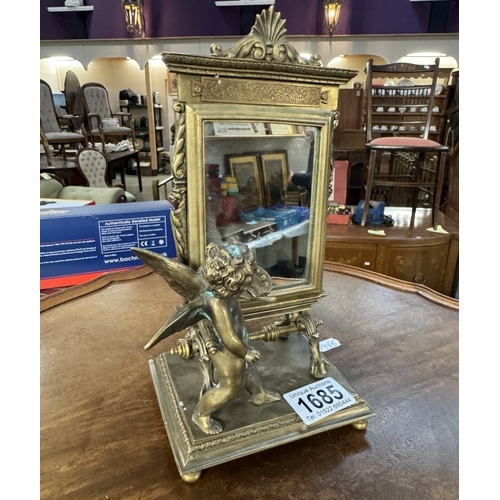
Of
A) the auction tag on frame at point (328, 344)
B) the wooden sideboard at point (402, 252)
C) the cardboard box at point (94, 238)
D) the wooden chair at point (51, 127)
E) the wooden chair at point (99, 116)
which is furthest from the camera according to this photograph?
the wooden chair at point (99, 116)

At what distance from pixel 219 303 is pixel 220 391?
140 millimetres

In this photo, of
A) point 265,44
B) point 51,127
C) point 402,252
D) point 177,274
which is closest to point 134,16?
point 51,127

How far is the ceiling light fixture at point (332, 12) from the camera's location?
4559mm

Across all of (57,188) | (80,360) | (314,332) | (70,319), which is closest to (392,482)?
(314,332)

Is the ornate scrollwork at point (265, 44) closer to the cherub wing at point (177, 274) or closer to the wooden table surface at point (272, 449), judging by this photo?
the cherub wing at point (177, 274)

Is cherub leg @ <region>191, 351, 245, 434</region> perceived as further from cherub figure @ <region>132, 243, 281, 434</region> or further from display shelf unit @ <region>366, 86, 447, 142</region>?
display shelf unit @ <region>366, 86, 447, 142</region>

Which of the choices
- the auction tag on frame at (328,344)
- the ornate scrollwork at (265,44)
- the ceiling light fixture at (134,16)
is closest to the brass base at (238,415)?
the auction tag on frame at (328,344)

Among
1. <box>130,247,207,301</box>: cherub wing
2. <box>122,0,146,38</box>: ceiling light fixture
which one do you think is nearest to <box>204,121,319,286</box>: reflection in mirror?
<box>130,247,207,301</box>: cherub wing

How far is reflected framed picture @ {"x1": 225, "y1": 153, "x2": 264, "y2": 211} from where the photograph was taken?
649mm

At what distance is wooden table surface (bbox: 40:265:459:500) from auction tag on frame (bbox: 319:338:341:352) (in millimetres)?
19

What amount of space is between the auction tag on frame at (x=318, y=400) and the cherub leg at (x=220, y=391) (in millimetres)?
124

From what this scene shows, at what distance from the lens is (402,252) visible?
2.07 m

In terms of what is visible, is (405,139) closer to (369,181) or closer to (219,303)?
(369,181)

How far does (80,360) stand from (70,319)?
0.62ft
